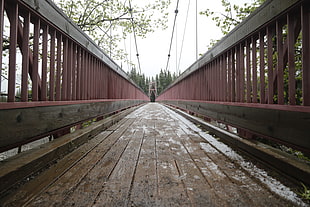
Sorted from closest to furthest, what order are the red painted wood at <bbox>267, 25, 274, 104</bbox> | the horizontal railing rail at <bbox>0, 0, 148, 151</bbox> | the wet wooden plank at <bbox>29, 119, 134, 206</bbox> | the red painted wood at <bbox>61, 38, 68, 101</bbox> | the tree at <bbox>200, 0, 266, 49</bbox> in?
the wet wooden plank at <bbox>29, 119, 134, 206</bbox> → the horizontal railing rail at <bbox>0, 0, 148, 151</bbox> → the red painted wood at <bbox>267, 25, 274, 104</bbox> → the red painted wood at <bbox>61, 38, 68, 101</bbox> → the tree at <bbox>200, 0, 266, 49</bbox>

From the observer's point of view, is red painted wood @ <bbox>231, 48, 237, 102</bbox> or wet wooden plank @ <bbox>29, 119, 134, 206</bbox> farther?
red painted wood @ <bbox>231, 48, 237, 102</bbox>

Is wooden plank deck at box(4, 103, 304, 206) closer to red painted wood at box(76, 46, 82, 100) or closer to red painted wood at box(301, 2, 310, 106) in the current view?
red painted wood at box(301, 2, 310, 106)

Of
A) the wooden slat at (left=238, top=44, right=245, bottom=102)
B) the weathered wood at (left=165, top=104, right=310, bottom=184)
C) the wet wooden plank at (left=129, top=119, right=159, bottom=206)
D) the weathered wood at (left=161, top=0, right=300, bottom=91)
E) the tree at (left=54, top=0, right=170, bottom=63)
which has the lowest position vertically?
Answer: the wet wooden plank at (left=129, top=119, right=159, bottom=206)

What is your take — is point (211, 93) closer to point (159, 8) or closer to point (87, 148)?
point (87, 148)

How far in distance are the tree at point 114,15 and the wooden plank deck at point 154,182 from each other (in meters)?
4.13

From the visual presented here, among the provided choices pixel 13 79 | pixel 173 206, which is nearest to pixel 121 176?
pixel 173 206

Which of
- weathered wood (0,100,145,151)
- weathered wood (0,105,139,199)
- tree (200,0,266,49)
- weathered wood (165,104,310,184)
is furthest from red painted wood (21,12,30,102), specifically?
tree (200,0,266,49)

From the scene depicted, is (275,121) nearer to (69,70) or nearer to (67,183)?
(67,183)

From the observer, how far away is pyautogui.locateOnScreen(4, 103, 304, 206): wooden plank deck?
2.33 ft

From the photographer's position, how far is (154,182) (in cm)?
86

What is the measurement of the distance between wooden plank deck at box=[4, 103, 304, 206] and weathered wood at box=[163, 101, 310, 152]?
0.24 metres

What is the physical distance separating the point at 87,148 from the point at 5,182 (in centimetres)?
72

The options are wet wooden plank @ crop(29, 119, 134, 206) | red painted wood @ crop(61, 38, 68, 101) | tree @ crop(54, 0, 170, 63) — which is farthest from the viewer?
tree @ crop(54, 0, 170, 63)

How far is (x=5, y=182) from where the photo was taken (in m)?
0.73
